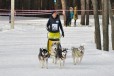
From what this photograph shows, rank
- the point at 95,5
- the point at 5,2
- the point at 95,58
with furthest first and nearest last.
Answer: the point at 5,2
the point at 95,5
the point at 95,58

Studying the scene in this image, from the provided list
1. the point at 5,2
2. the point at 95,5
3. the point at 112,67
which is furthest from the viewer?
the point at 5,2

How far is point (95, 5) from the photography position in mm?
20594

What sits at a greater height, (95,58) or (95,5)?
(95,5)

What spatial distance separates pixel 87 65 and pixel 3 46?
24.9 feet

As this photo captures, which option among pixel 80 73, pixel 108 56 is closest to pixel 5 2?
pixel 108 56

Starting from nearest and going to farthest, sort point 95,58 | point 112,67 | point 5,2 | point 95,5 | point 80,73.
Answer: point 80,73 < point 112,67 < point 95,58 < point 95,5 < point 5,2

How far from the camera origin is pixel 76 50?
48.8 feet

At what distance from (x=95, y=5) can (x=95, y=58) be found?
4246 millimetres

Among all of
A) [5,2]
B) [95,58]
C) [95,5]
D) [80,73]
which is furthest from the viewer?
[5,2]

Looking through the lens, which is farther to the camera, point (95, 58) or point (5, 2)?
point (5, 2)

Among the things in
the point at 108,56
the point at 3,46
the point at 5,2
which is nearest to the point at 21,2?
the point at 5,2

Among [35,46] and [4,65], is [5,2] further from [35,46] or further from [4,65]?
[4,65]

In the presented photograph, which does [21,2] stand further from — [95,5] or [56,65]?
[56,65]

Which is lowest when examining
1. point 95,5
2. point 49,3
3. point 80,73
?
point 80,73
